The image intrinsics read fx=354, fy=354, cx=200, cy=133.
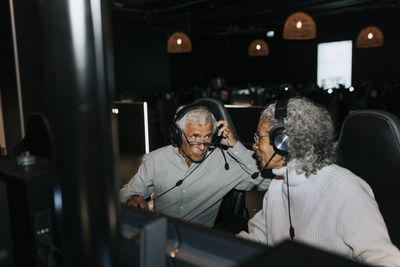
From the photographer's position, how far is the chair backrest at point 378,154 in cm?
145

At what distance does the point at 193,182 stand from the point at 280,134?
0.67m

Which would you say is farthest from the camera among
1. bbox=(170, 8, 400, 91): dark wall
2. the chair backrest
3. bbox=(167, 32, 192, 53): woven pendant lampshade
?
bbox=(170, 8, 400, 91): dark wall

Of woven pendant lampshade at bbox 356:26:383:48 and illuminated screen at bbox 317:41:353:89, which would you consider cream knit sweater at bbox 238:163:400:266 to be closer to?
woven pendant lampshade at bbox 356:26:383:48

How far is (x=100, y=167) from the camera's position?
0.92 ft

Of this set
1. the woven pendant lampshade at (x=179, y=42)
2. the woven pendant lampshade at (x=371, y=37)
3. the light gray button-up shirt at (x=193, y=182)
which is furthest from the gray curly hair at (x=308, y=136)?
the woven pendant lampshade at (x=371, y=37)

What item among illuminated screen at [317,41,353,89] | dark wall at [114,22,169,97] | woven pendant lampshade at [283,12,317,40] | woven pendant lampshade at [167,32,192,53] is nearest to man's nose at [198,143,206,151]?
woven pendant lampshade at [283,12,317,40]

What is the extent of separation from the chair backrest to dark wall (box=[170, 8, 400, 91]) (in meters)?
8.87

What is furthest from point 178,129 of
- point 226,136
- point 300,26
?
point 300,26

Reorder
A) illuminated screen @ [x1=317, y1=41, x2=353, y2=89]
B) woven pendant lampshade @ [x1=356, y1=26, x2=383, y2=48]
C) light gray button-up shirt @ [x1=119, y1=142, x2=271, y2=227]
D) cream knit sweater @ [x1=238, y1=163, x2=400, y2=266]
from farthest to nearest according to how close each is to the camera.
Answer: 1. illuminated screen @ [x1=317, y1=41, x2=353, y2=89]
2. woven pendant lampshade @ [x1=356, y1=26, x2=383, y2=48]
3. light gray button-up shirt @ [x1=119, y1=142, x2=271, y2=227]
4. cream knit sweater @ [x1=238, y1=163, x2=400, y2=266]

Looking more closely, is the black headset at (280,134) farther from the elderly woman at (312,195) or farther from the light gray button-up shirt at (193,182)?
the light gray button-up shirt at (193,182)

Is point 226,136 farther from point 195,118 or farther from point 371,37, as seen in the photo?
point 371,37

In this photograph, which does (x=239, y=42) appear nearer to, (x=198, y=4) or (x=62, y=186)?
(x=198, y=4)

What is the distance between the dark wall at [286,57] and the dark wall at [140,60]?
72 cm

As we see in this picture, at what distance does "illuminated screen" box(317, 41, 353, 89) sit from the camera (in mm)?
9969
